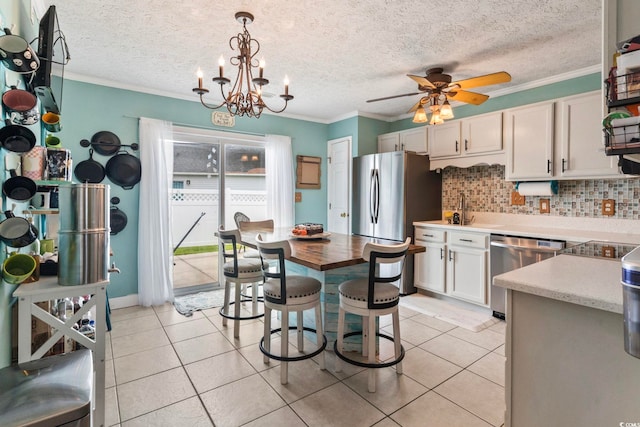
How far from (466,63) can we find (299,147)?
2613 mm

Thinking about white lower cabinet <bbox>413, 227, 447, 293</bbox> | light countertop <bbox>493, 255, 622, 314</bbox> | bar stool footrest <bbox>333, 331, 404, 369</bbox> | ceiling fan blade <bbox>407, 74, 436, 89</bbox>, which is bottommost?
bar stool footrest <bbox>333, 331, 404, 369</bbox>

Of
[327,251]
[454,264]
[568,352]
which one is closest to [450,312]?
[454,264]

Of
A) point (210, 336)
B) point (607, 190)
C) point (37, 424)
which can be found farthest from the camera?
point (607, 190)

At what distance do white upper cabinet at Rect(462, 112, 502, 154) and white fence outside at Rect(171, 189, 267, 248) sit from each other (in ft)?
9.88

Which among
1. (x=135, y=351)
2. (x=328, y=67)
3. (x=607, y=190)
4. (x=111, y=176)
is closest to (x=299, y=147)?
(x=328, y=67)

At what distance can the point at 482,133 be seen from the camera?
3607 mm

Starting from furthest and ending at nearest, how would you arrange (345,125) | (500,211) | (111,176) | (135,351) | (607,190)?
(345,125)
(500,211)
(111,176)
(607,190)
(135,351)

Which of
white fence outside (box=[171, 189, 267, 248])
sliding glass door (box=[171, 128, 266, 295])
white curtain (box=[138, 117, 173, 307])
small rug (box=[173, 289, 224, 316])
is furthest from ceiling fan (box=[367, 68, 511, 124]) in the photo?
small rug (box=[173, 289, 224, 316])

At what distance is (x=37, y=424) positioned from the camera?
937 mm

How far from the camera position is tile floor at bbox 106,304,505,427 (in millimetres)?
1770

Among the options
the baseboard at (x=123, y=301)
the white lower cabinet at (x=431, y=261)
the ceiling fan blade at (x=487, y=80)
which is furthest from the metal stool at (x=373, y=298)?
the baseboard at (x=123, y=301)

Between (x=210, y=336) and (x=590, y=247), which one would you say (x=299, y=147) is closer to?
(x=210, y=336)

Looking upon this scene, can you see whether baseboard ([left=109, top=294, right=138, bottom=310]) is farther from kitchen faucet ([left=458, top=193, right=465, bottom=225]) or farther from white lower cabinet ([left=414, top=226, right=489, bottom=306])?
kitchen faucet ([left=458, top=193, right=465, bottom=225])

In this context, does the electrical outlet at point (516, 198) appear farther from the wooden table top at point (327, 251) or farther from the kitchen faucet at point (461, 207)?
the wooden table top at point (327, 251)
